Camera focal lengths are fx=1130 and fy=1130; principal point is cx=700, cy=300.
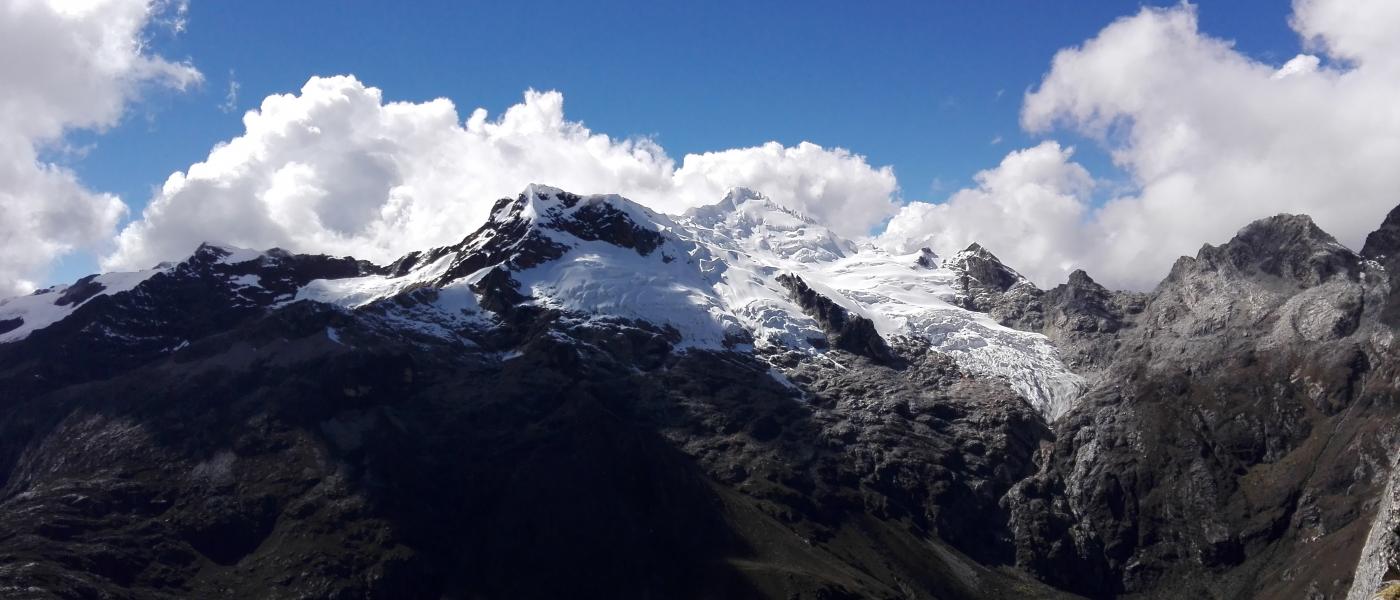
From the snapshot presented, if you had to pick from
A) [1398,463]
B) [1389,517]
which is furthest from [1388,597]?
[1398,463]

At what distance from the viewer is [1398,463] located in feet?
161

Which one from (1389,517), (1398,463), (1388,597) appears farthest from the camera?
(1398,463)

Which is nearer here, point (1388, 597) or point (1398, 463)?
point (1388, 597)

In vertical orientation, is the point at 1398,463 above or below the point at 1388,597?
above

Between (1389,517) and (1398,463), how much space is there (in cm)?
416

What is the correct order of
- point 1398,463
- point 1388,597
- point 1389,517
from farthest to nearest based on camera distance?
point 1398,463, point 1389,517, point 1388,597

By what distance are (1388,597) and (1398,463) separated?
47.5 ft

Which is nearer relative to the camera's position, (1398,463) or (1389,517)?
(1389,517)

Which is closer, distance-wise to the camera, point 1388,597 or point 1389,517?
point 1388,597

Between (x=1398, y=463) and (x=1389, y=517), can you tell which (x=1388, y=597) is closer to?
(x=1389, y=517)

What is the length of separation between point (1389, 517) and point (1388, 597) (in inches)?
414

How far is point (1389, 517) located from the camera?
151ft

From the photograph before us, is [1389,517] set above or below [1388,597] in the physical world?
above
